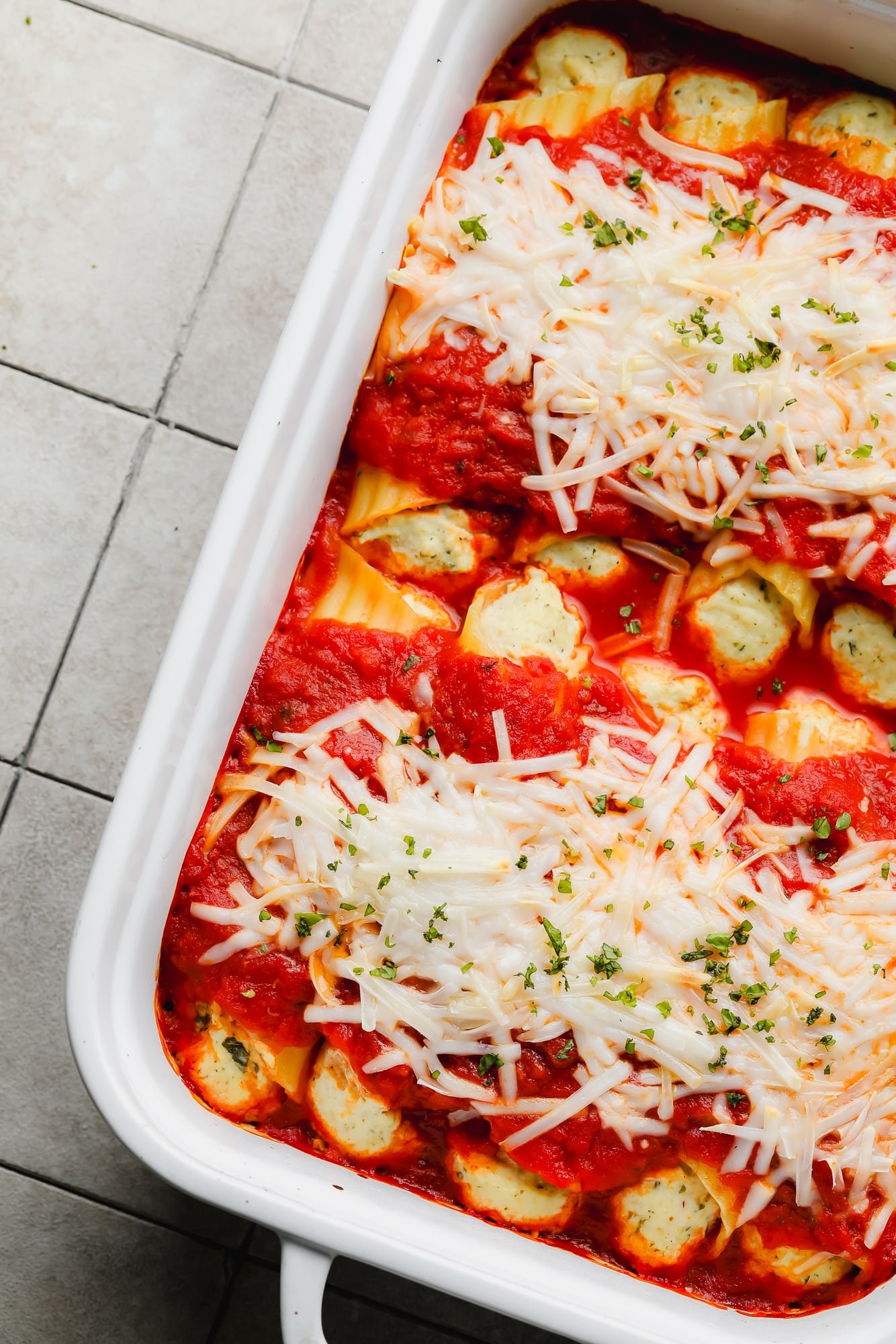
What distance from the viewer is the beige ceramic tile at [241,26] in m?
2.58

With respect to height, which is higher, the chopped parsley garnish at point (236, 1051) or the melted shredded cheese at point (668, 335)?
the melted shredded cheese at point (668, 335)

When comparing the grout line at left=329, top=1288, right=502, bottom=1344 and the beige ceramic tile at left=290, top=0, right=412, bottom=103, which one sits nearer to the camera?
the grout line at left=329, top=1288, right=502, bottom=1344

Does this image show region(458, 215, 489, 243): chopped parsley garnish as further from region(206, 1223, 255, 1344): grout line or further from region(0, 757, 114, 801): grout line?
region(206, 1223, 255, 1344): grout line

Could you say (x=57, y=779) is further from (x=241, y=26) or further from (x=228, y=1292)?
(x=241, y=26)

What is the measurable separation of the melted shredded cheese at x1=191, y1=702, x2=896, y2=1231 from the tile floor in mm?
738

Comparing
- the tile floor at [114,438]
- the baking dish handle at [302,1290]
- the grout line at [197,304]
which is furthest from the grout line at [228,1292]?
the grout line at [197,304]

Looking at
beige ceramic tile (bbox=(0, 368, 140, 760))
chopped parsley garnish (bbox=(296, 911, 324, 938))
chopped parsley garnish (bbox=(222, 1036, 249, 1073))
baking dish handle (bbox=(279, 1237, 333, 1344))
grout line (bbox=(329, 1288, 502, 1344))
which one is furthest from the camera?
beige ceramic tile (bbox=(0, 368, 140, 760))

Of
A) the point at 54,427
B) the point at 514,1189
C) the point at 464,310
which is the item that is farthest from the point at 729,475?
the point at 54,427

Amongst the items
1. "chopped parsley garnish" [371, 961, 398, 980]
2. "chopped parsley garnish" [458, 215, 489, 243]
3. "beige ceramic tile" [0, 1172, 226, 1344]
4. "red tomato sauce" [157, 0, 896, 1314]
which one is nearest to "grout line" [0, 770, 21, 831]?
"red tomato sauce" [157, 0, 896, 1314]

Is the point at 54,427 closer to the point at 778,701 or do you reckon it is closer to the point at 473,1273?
the point at 778,701

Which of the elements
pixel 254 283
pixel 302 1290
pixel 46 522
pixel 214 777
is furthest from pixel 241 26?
pixel 302 1290

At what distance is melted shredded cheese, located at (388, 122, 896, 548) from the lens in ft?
6.45

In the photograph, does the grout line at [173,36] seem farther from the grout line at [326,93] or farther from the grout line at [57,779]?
the grout line at [57,779]

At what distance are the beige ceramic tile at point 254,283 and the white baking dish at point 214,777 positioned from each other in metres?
0.53
